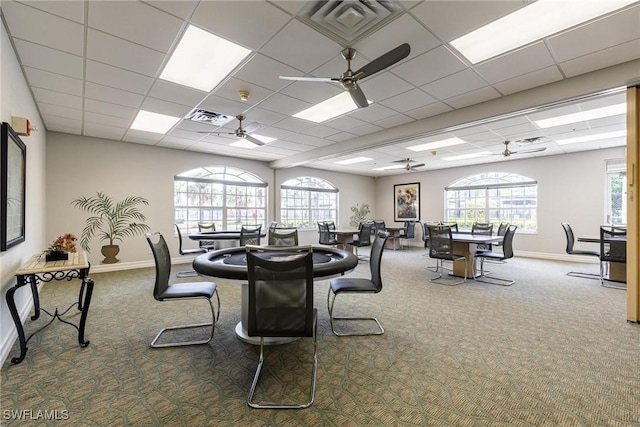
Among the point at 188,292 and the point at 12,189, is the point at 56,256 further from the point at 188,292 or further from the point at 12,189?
the point at 188,292

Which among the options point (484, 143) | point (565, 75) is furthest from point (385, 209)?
point (565, 75)

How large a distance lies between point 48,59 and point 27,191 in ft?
5.44

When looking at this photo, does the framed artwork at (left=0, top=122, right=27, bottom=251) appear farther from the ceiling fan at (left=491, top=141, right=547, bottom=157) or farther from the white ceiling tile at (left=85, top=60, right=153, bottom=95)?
the ceiling fan at (left=491, top=141, right=547, bottom=157)

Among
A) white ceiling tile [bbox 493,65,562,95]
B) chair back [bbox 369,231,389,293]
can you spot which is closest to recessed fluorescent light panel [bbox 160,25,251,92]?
chair back [bbox 369,231,389,293]

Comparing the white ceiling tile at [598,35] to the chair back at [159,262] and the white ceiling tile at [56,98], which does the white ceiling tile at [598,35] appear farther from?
the white ceiling tile at [56,98]

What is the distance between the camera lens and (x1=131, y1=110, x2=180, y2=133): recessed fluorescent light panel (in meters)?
4.51

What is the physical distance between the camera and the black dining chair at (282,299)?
5.84 ft

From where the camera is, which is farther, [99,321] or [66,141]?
[66,141]

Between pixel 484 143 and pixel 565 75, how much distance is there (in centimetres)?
306

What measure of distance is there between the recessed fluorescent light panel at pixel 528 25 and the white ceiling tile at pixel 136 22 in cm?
253

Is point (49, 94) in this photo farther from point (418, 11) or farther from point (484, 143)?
point (484, 143)

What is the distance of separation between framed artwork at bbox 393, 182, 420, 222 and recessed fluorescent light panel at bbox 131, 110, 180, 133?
26.8 feet

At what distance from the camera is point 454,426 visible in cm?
157

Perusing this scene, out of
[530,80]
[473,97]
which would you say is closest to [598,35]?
[530,80]
